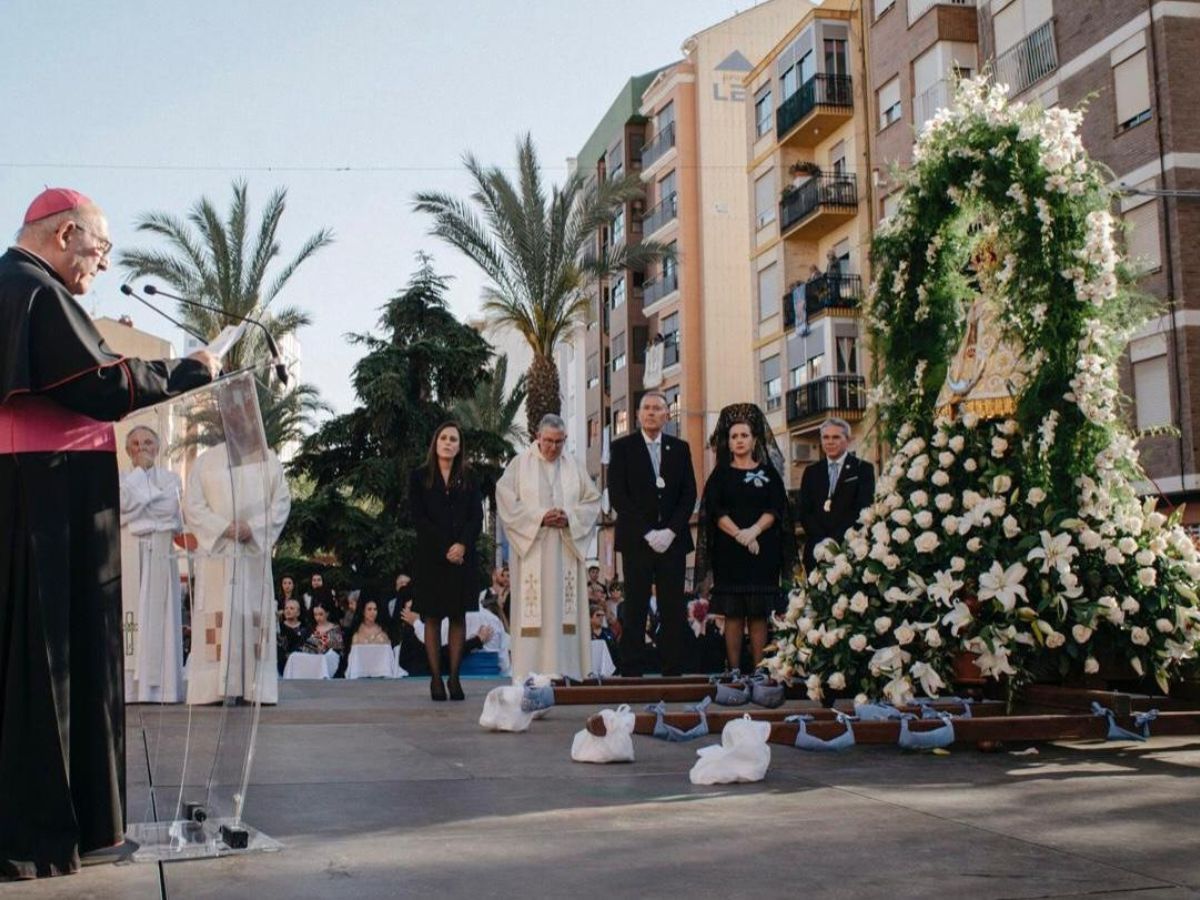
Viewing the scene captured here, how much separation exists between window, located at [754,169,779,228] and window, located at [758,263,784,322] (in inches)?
66.3

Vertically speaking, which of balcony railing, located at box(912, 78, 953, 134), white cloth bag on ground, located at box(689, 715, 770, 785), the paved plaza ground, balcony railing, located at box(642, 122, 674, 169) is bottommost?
the paved plaza ground

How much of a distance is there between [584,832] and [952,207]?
4999mm

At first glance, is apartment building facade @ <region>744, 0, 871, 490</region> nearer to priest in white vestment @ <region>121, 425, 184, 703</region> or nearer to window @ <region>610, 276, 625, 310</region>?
window @ <region>610, 276, 625, 310</region>

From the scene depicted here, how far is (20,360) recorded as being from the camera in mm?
4723

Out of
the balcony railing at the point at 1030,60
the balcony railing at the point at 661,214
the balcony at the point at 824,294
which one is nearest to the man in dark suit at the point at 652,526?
the balcony railing at the point at 1030,60

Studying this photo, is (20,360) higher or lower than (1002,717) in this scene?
higher

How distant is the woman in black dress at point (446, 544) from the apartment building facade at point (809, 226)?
31292mm

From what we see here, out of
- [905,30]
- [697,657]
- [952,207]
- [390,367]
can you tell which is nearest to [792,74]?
[905,30]

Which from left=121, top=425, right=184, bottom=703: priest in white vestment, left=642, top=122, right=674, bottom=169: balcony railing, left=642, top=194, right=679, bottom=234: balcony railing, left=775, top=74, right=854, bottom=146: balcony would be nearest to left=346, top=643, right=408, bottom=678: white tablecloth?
left=121, top=425, right=184, bottom=703: priest in white vestment

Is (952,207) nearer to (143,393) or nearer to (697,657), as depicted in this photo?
(143,393)

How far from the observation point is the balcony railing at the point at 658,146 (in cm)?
5962

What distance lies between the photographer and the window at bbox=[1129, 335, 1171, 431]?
2970 cm

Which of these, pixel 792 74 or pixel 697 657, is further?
pixel 792 74

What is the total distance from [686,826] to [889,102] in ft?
129
